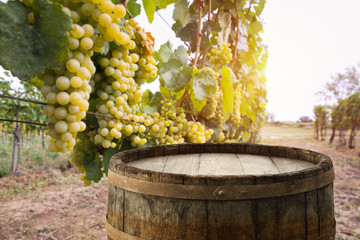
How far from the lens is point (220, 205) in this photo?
0.84 meters

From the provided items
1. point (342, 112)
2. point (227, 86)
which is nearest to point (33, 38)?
point (227, 86)

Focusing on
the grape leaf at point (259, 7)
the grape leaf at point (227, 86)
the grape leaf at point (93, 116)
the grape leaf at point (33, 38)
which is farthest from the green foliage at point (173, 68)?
the grape leaf at point (259, 7)

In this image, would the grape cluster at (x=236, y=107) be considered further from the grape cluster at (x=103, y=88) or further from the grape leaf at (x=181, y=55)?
the grape leaf at (x=181, y=55)

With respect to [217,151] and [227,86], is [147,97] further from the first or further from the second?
[217,151]

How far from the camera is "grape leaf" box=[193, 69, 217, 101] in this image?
177 centimetres

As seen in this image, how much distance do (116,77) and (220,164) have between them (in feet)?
1.89

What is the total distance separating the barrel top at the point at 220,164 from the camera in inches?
47.6

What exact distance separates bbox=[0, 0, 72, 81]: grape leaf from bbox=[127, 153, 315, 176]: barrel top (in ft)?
2.00

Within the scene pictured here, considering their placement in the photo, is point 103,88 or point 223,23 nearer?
point 103,88

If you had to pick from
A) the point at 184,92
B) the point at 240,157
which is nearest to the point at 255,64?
the point at 184,92

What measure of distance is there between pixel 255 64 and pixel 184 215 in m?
2.76

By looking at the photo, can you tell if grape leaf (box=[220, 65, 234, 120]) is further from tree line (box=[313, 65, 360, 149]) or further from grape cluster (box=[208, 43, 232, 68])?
tree line (box=[313, 65, 360, 149])

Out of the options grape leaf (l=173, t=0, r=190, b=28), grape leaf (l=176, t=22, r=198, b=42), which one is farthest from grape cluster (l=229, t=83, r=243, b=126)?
grape leaf (l=173, t=0, r=190, b=28)

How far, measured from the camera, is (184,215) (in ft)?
2.81
